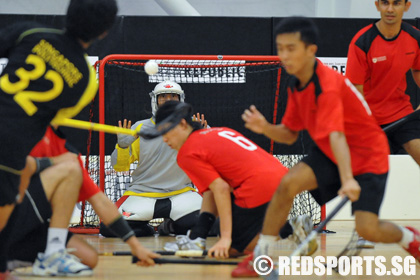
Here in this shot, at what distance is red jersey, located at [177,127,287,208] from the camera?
3240 millimetres

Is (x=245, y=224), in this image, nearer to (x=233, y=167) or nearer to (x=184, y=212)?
(x=233, y=167)

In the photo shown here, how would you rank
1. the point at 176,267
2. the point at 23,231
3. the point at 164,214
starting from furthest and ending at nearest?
the point at 164,214, the point at 176,267, the point at 23,231

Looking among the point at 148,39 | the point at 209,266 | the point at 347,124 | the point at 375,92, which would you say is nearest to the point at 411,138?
the point at 375,92

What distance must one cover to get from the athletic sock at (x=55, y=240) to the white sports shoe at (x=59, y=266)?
17 mm

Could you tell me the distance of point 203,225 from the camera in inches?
132

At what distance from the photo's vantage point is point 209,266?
9.67ft

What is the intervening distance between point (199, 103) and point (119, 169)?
2.98ft

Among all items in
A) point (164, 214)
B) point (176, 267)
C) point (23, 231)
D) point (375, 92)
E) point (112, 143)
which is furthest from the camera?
point (112, 143)

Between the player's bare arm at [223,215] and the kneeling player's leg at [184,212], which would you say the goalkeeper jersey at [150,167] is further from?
the player's bare arm at [223,215]

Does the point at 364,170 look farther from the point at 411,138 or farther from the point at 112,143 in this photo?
the point at 112,143

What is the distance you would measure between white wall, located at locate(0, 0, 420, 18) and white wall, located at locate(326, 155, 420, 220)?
5.97 ft

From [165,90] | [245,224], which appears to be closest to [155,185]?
[165,90]

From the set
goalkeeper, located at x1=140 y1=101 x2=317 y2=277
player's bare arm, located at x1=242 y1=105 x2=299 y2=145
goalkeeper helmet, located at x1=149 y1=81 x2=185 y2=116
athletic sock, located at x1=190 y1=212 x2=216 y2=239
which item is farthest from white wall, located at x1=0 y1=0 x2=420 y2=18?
player's bare arm, located at x1=242 y1=105 x2=299 y2=145

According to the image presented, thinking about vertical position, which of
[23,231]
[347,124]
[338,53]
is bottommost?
[23,231]
